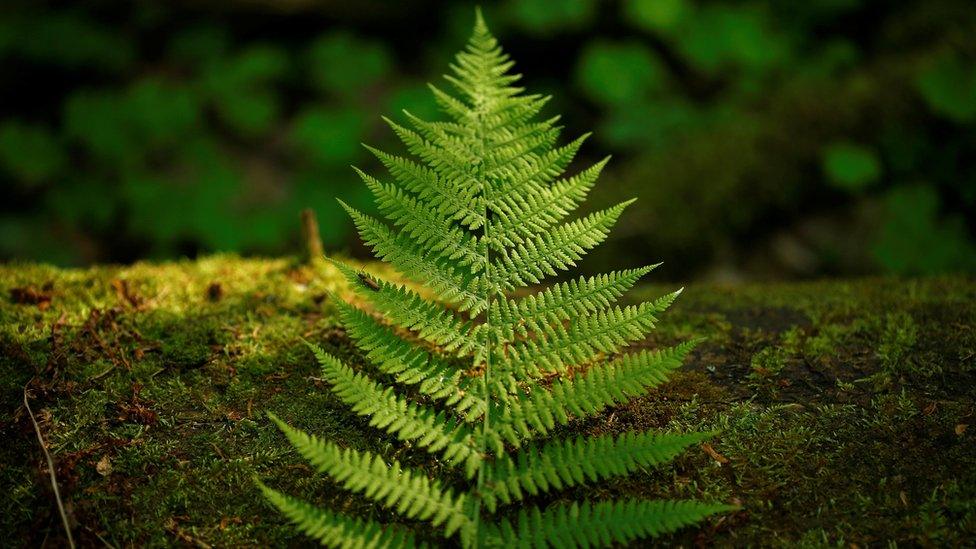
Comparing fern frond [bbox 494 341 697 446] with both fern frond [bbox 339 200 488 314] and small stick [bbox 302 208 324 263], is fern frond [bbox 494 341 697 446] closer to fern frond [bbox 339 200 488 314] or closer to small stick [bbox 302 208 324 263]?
fern frond [bbox 339 200 488 314]

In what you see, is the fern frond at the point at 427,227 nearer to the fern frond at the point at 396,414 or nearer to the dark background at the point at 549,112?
the fern frond at the point at 396,414

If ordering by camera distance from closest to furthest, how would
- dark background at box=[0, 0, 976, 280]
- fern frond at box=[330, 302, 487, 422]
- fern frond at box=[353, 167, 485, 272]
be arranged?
1. fern frond at box=[330, 302, 487, 422]
2. fern frond at box=[353, 167, 485, 272]
3. dark background at box=[0, 0, 976, 280]

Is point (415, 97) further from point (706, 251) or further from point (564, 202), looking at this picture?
point (564, 202)

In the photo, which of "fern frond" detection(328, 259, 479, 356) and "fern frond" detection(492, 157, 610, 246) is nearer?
"fern frond" detection(328, 259, 479, 356)

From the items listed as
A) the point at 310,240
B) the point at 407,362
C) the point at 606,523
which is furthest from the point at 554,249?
the point at 310,240

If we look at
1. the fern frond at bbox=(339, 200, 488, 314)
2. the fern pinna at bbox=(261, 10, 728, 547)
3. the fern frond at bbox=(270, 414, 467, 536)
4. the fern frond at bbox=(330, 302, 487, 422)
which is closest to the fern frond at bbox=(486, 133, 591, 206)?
the fern pinna at bbox=(261, 10, 728, 547)

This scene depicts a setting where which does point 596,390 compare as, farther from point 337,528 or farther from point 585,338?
point 337,528

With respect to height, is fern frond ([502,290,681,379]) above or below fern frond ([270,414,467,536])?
above
